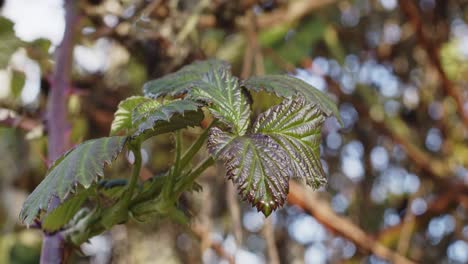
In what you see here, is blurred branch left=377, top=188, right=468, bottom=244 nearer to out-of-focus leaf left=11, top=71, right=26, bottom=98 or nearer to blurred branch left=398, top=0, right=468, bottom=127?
blurred branch left=398, top=0, right=468, bottom=127

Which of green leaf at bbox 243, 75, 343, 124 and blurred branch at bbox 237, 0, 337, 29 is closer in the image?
green leaf at bbox 243, 75, 343, 124

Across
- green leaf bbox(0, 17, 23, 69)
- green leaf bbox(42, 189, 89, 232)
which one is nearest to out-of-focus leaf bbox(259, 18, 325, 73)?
green leaf bbox(0, 17, 23, 69)

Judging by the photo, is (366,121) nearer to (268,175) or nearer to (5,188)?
(5,188)

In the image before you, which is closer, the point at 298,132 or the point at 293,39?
the point at 298,132

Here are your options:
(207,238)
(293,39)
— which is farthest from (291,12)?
(207,238)

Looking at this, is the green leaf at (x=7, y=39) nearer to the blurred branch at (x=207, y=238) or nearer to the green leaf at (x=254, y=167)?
the green leaf at (x=254, y=167)

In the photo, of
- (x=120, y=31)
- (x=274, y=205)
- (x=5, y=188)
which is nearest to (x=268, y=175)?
(x=274, y=205)

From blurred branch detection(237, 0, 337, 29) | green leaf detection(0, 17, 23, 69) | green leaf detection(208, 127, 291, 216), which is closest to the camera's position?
green leaf detection(208, 127, 291, 216)

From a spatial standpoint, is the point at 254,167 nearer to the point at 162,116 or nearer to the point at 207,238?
the point at 162,116
